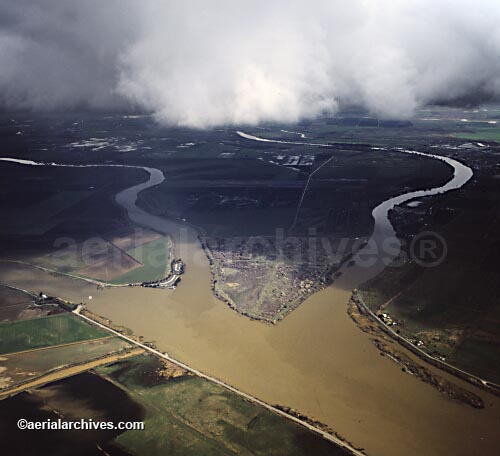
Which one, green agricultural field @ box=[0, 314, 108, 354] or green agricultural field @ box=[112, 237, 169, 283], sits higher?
green agricultural field @ box=[112, 237, 169, 283]

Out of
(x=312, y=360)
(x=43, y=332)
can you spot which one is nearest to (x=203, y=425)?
(x=312, y=360)

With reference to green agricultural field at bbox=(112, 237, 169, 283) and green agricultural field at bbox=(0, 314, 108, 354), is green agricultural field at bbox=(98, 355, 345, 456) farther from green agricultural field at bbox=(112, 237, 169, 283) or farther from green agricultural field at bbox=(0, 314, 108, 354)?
green agricultural field at bbox=(112, 237, 169, 283)

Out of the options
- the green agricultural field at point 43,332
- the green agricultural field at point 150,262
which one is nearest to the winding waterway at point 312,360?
the green agricultural field at point 150,262

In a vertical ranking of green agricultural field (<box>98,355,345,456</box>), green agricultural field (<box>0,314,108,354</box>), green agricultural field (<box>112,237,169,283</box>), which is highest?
green agricultural field (<box>112,237,169,283</box>)

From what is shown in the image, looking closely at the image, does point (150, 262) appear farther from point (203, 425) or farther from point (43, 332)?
point (203, 425)

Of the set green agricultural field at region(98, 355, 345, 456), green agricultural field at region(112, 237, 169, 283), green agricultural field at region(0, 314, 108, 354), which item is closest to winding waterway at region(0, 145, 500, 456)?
green agricultural field at region(98, 355, 345, 456)

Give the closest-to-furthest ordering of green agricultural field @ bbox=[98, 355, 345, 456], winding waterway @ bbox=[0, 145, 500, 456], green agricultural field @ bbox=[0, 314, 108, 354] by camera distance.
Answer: green agricultural field @ bbox=[98, 355, 345, 456] < winding waterway @ bbox=[0, 145, 500, 456] < green agricultural field @ bbox=[0, 314, 108, 354]
